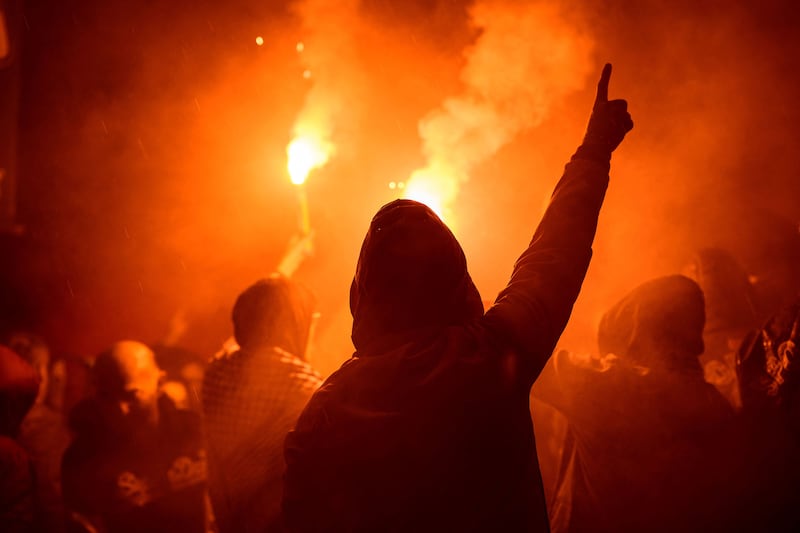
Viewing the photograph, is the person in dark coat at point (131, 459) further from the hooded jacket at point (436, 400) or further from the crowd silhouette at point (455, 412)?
the hooded jacket at point (436, 400)

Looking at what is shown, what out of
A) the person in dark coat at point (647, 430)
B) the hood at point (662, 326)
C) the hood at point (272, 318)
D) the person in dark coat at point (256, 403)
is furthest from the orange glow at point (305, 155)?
the person in dark coat at point (647, 430)

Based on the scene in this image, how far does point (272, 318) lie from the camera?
278cm

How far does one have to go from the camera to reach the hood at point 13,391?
2822 mm

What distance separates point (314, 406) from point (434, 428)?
0.33 metres

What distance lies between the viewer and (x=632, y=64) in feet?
19.6

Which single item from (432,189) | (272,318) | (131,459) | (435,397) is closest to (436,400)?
(435,397)

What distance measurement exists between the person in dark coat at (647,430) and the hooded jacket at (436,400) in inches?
45.0

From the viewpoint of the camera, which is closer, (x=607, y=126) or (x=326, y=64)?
(x=607, y=126)

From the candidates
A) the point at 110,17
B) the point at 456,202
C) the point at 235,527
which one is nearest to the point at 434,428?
the point at 235,527

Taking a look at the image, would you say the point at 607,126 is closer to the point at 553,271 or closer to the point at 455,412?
the point at 553,271

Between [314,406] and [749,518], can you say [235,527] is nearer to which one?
[314,406]

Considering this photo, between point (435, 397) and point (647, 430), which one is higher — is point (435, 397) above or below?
above

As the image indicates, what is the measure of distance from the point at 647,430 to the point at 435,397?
1.55 metres

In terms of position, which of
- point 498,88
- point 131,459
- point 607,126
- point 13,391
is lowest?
point 131,459
